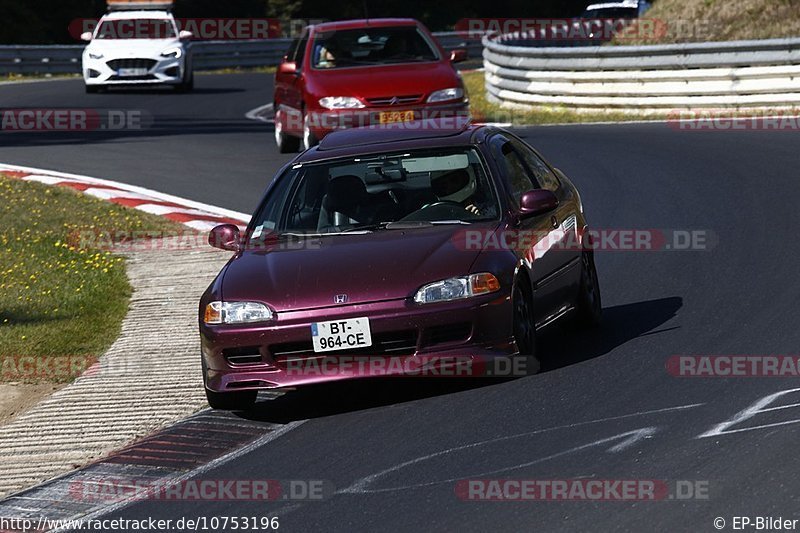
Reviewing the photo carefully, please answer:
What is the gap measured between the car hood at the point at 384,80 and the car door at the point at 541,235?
29.4ft

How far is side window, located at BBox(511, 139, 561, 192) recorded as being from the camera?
10289mm

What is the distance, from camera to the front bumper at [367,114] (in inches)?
759

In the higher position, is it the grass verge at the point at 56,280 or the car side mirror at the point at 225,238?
the car side mirror at the point at 225,238

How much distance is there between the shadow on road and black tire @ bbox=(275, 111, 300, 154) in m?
11.1

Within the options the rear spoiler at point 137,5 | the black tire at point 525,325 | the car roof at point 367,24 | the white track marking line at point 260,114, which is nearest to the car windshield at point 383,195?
the black tire at point 525,325

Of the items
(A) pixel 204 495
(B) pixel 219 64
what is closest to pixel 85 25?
(B) pixel 219 64

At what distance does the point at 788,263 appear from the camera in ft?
38.9

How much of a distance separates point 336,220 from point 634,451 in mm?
3046

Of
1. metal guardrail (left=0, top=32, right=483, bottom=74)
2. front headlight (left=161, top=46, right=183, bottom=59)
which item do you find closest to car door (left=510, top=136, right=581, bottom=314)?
front headlight (left=161, top=46, right=183, bottom=59)

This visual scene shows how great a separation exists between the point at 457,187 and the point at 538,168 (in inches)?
38.8

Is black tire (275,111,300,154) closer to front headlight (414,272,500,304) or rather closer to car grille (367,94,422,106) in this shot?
Answer: car grille (367,94,422,106)

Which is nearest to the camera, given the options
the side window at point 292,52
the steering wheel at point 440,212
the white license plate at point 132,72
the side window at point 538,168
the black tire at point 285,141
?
the steering wheel at point 440,212

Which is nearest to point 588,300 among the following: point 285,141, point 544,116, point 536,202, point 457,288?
point 536,202

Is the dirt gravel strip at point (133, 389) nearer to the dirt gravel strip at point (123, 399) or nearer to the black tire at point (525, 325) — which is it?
the dirt gravel strip at point (123, 399)
